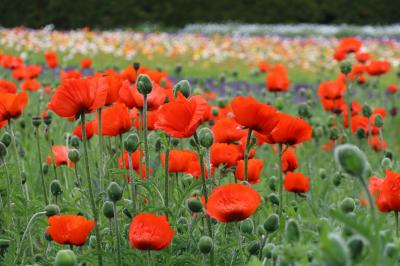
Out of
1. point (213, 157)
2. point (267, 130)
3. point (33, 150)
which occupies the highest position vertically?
point (267, 130)

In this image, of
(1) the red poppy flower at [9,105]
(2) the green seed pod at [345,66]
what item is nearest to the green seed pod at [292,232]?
(1) the red poppy flower at [9,105]

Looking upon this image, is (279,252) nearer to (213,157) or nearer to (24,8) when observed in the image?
(213,157)

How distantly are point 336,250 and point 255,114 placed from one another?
72 centimetres

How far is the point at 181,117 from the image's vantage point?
154cm

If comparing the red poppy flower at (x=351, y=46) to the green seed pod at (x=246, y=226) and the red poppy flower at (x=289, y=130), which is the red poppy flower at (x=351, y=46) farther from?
the green seed pod at (x=246, y=226)

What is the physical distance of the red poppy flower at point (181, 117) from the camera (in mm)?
1529

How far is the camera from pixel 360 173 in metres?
1.00

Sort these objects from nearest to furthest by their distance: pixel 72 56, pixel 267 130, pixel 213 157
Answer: pixel 267 130
pixel 213 157
pixel 72 56

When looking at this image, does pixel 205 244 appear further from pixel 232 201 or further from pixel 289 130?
pixel 289 130

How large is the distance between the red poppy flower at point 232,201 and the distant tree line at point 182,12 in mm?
15094

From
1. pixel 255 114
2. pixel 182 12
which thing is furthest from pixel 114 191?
pixel 182 12

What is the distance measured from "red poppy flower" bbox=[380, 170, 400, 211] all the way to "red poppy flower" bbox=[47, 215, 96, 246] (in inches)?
24.3

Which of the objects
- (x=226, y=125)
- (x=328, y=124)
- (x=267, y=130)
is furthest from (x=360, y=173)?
(x=328, y=124)

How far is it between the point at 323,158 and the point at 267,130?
2.70m
